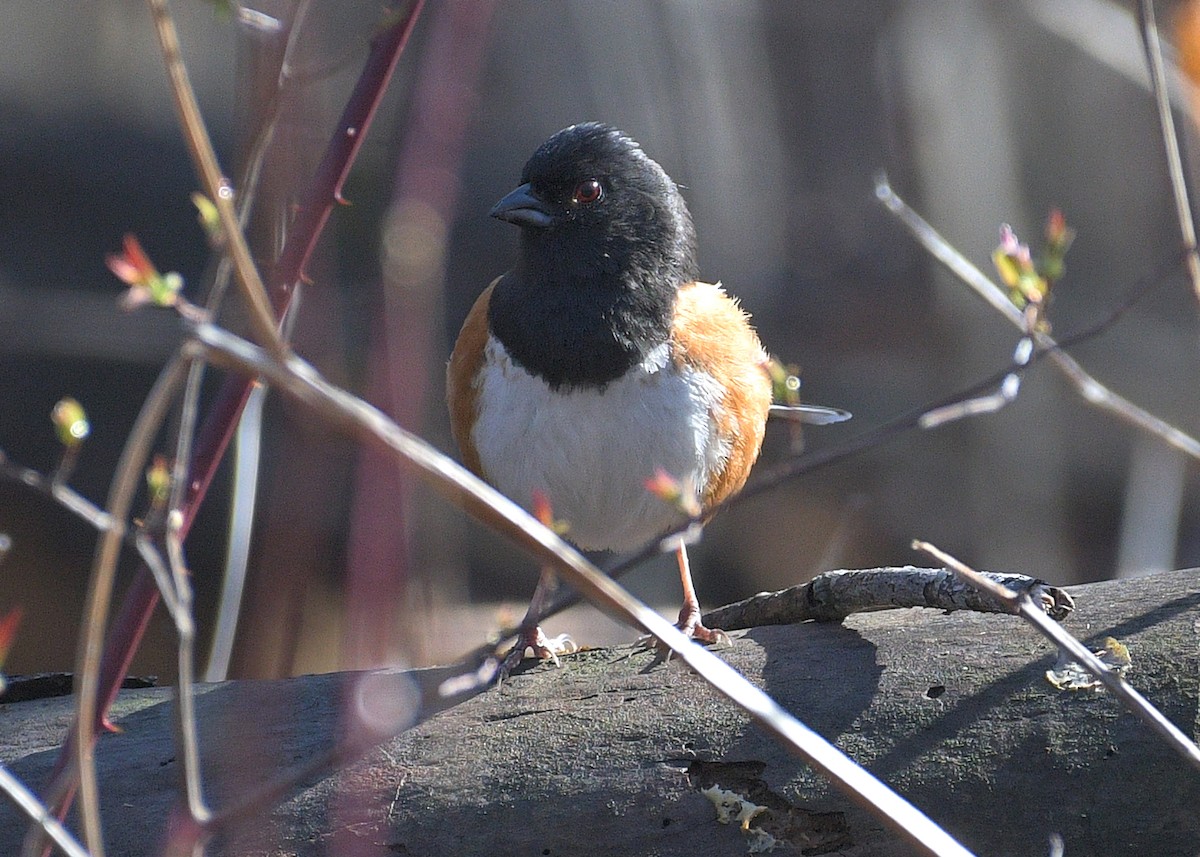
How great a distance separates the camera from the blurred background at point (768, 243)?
15.6ft

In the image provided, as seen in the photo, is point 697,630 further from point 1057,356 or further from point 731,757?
point 1057,356

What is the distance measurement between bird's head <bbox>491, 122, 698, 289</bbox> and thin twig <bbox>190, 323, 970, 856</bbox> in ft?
5.26

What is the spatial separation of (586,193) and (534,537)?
178cm

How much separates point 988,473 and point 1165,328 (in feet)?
3.96

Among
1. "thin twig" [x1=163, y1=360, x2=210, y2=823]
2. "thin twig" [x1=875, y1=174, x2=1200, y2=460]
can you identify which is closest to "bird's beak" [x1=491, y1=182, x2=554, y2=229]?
"thin twig" [x1=875, y1=174, x2=1200, y2=460]

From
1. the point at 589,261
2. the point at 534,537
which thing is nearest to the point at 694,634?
the point at 589,261

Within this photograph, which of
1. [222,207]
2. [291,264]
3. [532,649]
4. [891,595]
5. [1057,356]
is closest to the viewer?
[222,207]

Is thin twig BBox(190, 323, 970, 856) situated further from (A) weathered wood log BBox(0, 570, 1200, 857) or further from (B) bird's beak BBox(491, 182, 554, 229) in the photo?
(B) bird's beak BBox(491, 182, 554, 229)

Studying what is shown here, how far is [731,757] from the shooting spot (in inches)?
72.1

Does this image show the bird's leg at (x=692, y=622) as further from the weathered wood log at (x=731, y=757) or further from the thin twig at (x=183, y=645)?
the thin twig at (x=183, y=645)

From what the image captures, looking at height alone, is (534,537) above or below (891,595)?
above

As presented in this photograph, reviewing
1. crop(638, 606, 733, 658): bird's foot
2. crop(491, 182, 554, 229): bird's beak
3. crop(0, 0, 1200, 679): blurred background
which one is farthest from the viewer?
crop(0, 0, 1200, 679): blurred background

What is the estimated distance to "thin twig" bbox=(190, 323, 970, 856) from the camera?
2.91 feet

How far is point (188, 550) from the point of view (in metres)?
4.82
